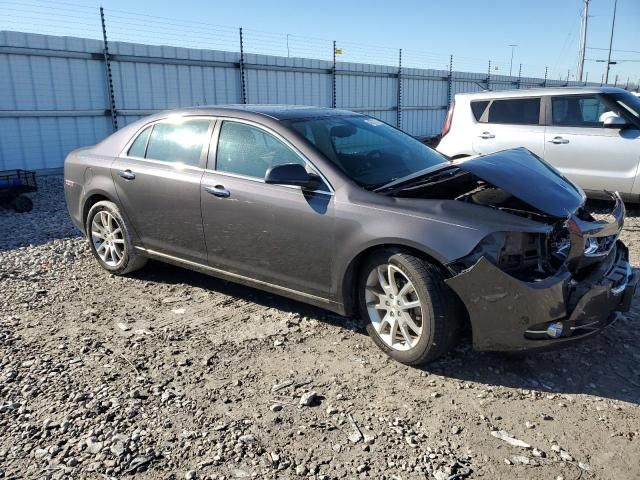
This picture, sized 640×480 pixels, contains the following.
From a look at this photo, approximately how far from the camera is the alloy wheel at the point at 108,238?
16.8 ft

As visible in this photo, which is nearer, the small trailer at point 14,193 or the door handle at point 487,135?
the door handle at point 487,135

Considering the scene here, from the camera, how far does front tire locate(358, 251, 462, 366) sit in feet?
10.4

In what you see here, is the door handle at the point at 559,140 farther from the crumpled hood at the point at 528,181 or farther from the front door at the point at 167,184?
the front door at the point at 167,184

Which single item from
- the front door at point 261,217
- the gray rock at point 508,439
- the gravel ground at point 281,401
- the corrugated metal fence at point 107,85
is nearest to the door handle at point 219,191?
the front door at point 261,217

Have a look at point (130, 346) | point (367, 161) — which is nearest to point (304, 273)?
point (367, 161)

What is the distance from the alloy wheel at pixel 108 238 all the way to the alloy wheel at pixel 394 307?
2698 mm

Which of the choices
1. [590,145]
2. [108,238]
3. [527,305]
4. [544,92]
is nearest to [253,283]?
[108,238]

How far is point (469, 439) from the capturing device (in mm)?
2742

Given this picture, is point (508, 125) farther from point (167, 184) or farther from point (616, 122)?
point (167, 184)

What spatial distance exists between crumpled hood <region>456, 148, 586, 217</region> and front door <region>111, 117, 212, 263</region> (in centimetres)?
211

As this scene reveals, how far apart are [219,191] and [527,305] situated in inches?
92.1

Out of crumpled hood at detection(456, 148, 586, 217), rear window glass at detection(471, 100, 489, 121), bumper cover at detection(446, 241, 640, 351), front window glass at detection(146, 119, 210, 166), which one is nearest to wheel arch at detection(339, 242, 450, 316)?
bumper cover at detection(446, 241, 640, 351)

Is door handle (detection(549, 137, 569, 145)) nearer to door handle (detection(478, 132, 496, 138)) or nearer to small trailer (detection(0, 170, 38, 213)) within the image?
door handle (detection(478, 132, 496, 138))

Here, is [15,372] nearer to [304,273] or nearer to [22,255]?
[304,273]
